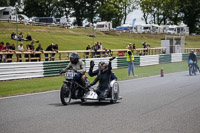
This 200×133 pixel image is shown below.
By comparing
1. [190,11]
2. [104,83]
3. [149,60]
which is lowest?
[149,60]

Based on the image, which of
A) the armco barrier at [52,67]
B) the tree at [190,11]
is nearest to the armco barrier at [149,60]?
the armco barrier at [52,67]

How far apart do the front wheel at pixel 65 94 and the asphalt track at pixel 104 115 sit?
0.64 ft

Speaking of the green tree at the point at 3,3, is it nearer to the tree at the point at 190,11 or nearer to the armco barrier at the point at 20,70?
the tree at the point at 190,11

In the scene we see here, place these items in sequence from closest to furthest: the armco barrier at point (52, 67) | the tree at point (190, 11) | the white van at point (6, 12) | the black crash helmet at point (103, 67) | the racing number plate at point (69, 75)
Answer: the racing number plate at point (69, 75) < the black crash helmet at point (103, 67) < the armco barrier at point (52, 67) < the white van at point (6, 12) < the tree at point (190, 11)

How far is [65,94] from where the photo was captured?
1111 cm

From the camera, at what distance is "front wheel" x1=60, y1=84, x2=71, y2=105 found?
35.4 ft

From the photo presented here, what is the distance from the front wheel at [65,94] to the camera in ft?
35.4

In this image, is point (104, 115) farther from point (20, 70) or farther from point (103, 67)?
point (20, 70)

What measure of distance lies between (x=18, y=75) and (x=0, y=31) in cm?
2496

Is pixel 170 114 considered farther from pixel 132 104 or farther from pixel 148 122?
pixel 132 104

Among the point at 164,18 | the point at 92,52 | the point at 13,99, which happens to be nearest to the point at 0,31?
the point at 92,52

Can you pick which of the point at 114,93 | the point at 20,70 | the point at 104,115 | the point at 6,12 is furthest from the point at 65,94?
the point at 6,12

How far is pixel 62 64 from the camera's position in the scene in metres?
23.3

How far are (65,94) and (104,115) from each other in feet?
7.14
